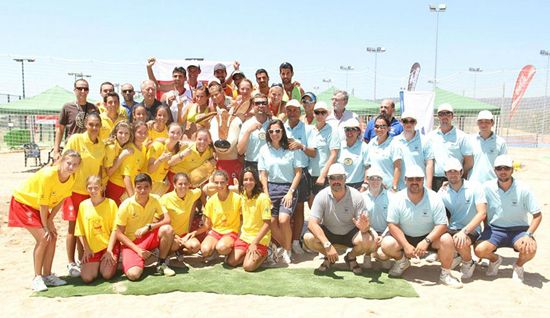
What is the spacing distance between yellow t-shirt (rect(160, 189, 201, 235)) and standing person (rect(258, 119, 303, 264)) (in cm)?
93

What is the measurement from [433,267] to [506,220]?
3.46 ft

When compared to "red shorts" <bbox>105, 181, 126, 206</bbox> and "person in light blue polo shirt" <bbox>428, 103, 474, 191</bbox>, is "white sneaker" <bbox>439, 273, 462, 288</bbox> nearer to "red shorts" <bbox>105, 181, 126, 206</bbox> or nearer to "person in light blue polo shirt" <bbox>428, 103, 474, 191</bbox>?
"person in light blue polo shirt" <bbox>428, 103, 474, 191</bbox>

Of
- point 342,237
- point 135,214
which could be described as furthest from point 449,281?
point 135,214

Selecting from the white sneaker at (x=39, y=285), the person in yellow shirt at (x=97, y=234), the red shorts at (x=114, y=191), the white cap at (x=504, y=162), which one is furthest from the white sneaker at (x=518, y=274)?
the white sneaker at (x=39, y=285)

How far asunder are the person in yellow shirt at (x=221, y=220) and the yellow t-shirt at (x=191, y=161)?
0.49 meters

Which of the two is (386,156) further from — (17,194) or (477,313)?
(17,194)

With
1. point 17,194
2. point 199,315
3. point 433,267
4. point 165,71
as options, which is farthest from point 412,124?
point 165,71

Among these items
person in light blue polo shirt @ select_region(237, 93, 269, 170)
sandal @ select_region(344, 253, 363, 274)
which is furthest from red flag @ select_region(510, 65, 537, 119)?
sandal @ select_region(344, 253, 363, 274)

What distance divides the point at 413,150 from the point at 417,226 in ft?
3.81

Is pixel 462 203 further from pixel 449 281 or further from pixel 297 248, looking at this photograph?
pixel 297 248

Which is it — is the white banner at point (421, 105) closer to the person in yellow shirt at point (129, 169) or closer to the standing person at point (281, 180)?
the standing person at point (281, 180)

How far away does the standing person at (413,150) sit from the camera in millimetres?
5738

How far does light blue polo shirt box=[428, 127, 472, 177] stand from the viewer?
5.70 meters

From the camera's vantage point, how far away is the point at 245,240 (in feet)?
18.1
